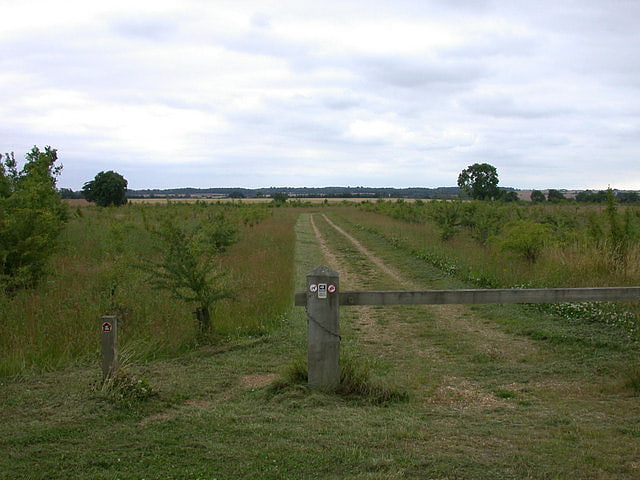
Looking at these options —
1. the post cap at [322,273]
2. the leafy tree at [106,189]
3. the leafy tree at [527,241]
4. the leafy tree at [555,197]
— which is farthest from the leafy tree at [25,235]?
the leafy tree at [106,189]

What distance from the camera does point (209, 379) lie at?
19.4ft

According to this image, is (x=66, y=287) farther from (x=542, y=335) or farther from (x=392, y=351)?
(x=542, y=335)

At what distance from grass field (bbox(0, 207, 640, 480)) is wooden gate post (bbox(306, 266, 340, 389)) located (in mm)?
183

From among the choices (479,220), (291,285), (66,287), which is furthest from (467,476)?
(479,220)

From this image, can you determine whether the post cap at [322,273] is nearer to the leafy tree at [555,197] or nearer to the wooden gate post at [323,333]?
the wooden gate post at [323,333]

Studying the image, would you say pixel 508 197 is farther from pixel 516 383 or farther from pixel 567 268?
pixel 516 383

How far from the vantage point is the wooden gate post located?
528 centimetres

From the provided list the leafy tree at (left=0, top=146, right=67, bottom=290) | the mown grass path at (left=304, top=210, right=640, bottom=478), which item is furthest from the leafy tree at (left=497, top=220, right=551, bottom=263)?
the leafy tree at (left=0, top=146, right=67, bottom=290)

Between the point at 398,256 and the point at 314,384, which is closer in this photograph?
the point at 314,384

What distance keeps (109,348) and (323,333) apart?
2.04 m

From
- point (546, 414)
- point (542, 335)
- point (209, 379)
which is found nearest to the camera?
point (546, 414)

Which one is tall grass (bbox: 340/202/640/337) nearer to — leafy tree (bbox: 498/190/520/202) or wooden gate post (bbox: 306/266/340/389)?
wooden gate post (bbox: 306/266/340/389)

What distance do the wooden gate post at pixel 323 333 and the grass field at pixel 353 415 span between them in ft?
0.60

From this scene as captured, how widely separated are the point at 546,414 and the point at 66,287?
35.1 feet
